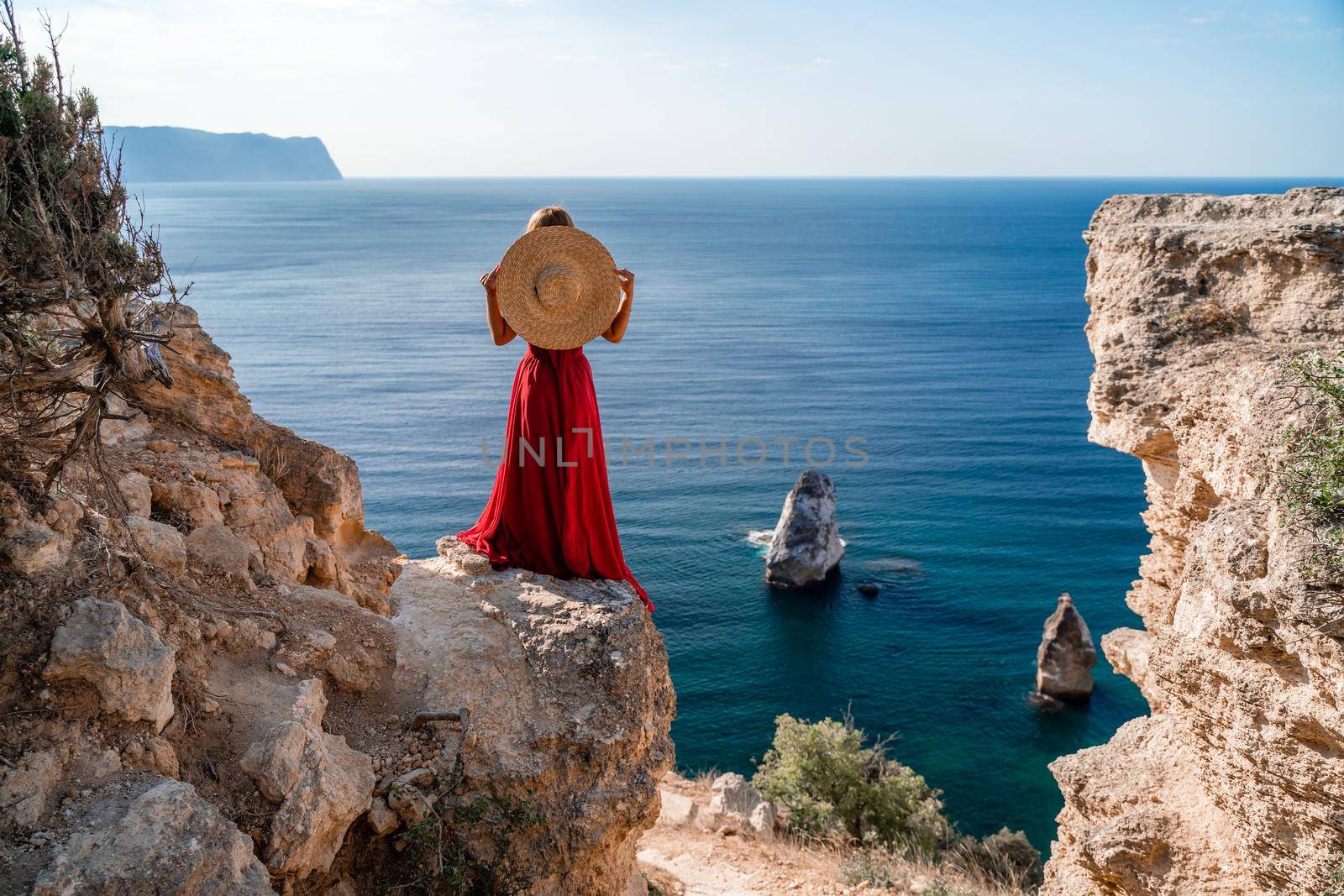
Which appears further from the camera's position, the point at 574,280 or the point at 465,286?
the point at 465,286

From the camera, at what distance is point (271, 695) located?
7234 millimetres

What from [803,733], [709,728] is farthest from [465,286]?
[803,733]

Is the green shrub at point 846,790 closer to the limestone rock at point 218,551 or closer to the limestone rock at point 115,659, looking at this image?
the limestone rock at point 218,551

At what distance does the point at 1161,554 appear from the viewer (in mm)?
11883

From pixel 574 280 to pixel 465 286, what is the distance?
116051 mm

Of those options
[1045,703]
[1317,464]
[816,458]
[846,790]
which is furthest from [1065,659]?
[816,458]

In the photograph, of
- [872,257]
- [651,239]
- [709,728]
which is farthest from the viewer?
[651,239]

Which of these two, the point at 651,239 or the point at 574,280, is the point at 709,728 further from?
the point at 651,239

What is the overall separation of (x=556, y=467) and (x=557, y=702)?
2353 millimetres

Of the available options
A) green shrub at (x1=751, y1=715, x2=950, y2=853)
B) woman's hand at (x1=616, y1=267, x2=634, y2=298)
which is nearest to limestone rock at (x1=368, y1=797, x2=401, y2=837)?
woman's hand at (x1=616, y1=267, x2=634, y2=298)

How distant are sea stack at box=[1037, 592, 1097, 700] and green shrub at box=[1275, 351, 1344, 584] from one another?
2687cm

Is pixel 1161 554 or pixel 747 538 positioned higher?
pixel 1161 554

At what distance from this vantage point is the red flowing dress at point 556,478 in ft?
30.7

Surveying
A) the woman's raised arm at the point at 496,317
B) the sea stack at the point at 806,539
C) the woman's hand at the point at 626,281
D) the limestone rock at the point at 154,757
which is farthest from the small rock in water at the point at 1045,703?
the limestone rock at the point at 154,757
